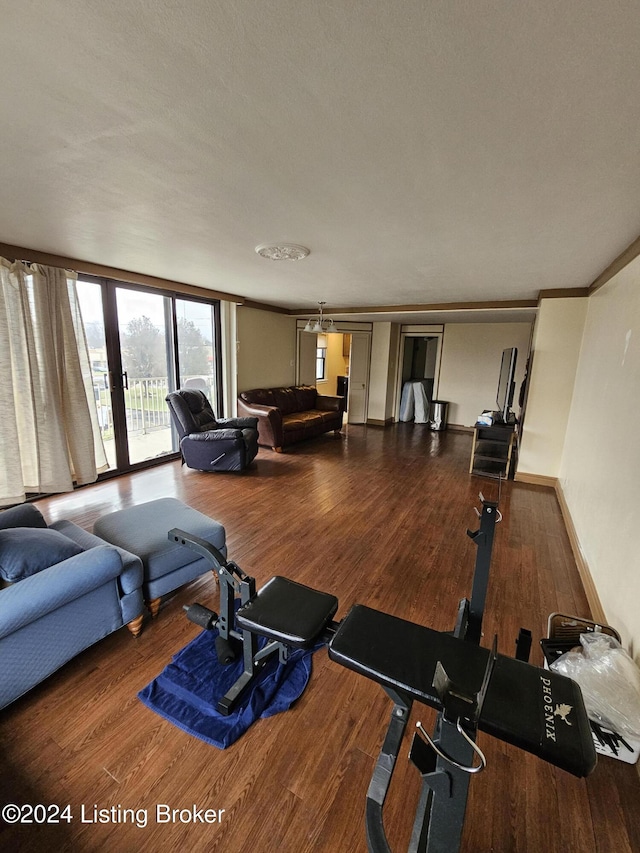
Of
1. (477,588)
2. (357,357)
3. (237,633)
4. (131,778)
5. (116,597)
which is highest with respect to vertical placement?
(357,357)

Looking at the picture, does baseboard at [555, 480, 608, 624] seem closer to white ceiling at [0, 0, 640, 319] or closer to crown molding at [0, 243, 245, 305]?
white ceiling at [0, 0, 640, 319]

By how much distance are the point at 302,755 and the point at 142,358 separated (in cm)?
434

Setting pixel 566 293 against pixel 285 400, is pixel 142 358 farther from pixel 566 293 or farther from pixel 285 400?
pixel 566 293

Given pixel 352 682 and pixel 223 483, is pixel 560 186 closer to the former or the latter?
pixel 352 682

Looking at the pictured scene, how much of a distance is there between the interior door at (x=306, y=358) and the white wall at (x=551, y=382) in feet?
14.0

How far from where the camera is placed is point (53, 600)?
1.46 m

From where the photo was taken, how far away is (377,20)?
0.89 metres

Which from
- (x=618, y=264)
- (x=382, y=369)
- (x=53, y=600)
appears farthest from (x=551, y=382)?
(x=53, y=600)

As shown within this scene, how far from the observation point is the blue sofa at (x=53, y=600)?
140 centimetres

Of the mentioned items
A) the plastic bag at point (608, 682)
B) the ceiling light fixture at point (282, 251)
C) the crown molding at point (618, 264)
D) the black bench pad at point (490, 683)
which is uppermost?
the ceiling light fixture at point (282, 251)

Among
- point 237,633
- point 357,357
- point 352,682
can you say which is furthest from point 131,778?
point 357,357

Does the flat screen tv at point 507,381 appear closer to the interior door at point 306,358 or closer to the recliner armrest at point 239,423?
the recliner armrest at point 239,423

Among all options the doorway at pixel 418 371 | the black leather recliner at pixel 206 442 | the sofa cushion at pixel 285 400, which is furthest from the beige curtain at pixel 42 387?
the doorway at pixel 418 371

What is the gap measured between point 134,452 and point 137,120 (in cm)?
396
